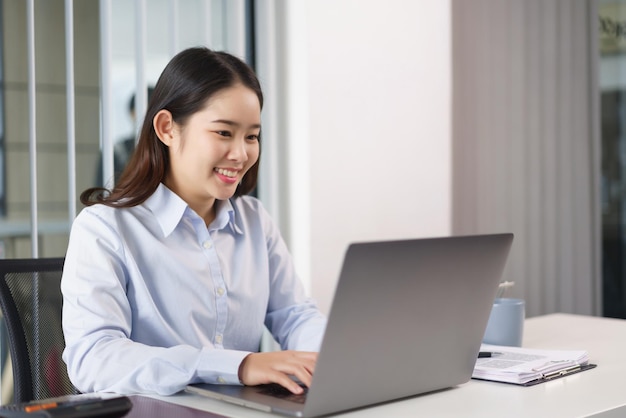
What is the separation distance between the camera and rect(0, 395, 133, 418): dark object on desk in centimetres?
117

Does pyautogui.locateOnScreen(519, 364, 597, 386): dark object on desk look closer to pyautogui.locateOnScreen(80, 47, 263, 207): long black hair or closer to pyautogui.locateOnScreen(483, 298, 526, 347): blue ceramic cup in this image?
pyautogui.locateOnScreen(483, 298, 526, 347): blue ceramic cup

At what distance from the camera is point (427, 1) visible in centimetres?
386

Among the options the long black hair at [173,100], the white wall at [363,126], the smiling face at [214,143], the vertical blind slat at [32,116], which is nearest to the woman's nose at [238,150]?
the smiling face at [214,143]

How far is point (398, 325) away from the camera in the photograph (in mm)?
1302

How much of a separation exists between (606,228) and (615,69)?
0.87m

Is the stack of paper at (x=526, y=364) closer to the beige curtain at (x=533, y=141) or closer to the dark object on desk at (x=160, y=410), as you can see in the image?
the dark object on desk at (x=160, y=410)

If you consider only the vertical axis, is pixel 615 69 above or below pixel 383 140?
above

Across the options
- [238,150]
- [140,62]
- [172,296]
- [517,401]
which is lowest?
[517,401]

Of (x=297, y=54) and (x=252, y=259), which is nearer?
(x=252, y=259)

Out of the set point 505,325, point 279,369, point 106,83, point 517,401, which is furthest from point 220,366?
point 106,83

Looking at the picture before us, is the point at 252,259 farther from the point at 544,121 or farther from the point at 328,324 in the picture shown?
the point at 544,121

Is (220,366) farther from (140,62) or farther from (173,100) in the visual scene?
(140,62)

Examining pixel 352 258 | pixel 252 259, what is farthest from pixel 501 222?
pixel 352 258

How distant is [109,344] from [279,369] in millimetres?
330
